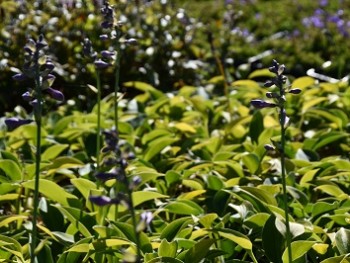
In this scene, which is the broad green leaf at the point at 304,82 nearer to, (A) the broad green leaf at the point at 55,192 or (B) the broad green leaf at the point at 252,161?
(B) the broad green leaf at the point at 252,161

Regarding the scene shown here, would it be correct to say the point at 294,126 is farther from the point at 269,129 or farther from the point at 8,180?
the point at 8,180

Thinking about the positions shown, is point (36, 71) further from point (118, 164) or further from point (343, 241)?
point (343, 241)

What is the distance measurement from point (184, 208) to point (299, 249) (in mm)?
688

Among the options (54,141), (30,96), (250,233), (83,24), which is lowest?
(250,233)

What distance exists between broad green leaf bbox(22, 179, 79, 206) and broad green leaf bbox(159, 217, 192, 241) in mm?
480

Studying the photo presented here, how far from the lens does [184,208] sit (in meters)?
3.24

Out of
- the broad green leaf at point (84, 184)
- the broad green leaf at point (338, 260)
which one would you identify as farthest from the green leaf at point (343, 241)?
the broad green leaf at point (84, 184)

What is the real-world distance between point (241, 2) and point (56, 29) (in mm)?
5797

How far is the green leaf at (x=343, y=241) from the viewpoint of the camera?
2.82m

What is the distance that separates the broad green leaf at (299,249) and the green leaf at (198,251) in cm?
26

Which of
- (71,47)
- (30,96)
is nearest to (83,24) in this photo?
(71,47)

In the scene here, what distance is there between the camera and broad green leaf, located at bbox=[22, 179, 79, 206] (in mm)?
3127

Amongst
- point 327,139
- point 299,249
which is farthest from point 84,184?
point 327,139

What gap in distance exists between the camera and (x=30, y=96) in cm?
237
